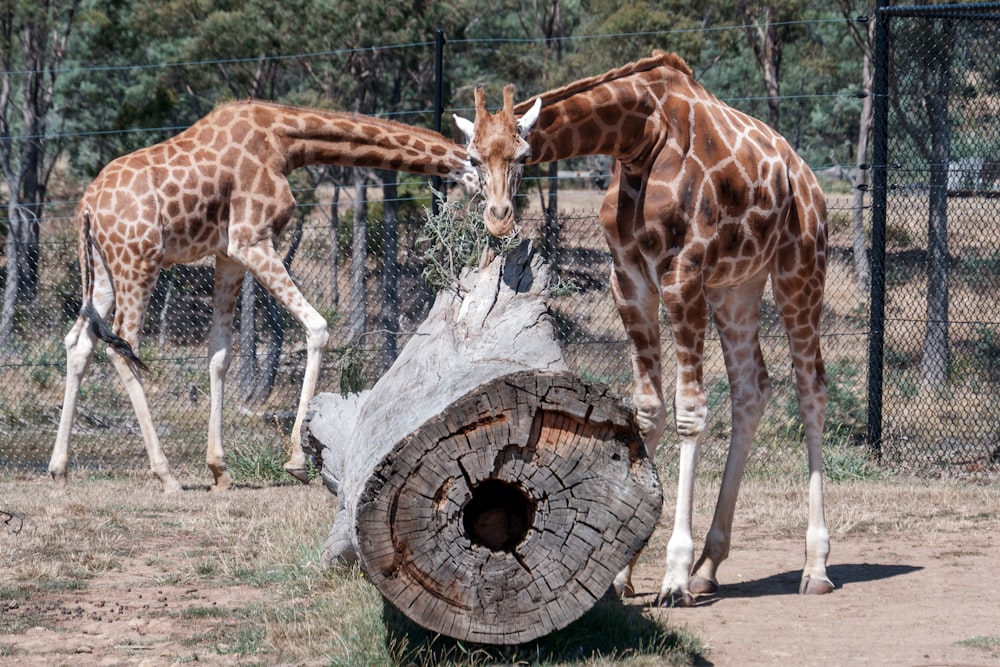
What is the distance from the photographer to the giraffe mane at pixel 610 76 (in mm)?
5762

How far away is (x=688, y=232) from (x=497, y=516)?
1.91 meters

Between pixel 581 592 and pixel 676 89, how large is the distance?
2.79 m

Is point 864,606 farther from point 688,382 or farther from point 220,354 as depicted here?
point 220,354

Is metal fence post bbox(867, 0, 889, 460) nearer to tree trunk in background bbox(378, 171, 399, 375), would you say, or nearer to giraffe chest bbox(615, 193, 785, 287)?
giraffe chest bbox(615, 193, 785, 287)

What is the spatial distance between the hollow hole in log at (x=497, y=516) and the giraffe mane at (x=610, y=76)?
6.78 ft

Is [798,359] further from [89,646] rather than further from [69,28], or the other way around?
[69,28]

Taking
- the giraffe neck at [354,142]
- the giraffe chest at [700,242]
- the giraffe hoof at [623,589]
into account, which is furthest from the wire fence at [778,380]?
the giraffe hoof at [623,589]

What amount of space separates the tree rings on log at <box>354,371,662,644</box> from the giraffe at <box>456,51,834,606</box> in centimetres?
133

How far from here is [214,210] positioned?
8.47m

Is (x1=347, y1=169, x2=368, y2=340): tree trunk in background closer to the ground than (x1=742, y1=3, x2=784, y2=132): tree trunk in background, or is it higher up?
closer to the ground

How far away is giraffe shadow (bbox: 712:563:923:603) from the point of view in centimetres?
595

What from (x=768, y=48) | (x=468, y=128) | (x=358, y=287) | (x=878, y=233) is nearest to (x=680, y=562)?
(x=468, y=128)

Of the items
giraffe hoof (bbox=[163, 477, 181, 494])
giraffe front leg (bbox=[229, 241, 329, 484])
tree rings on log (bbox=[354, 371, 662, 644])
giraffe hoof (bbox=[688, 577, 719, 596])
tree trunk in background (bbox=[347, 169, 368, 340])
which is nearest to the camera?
tree rings on log (bbox=[354, 371, 662, 644])

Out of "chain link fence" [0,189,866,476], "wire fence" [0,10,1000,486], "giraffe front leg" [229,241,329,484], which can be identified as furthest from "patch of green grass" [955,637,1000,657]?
"giraffe front leg" [229,241,329,484]
